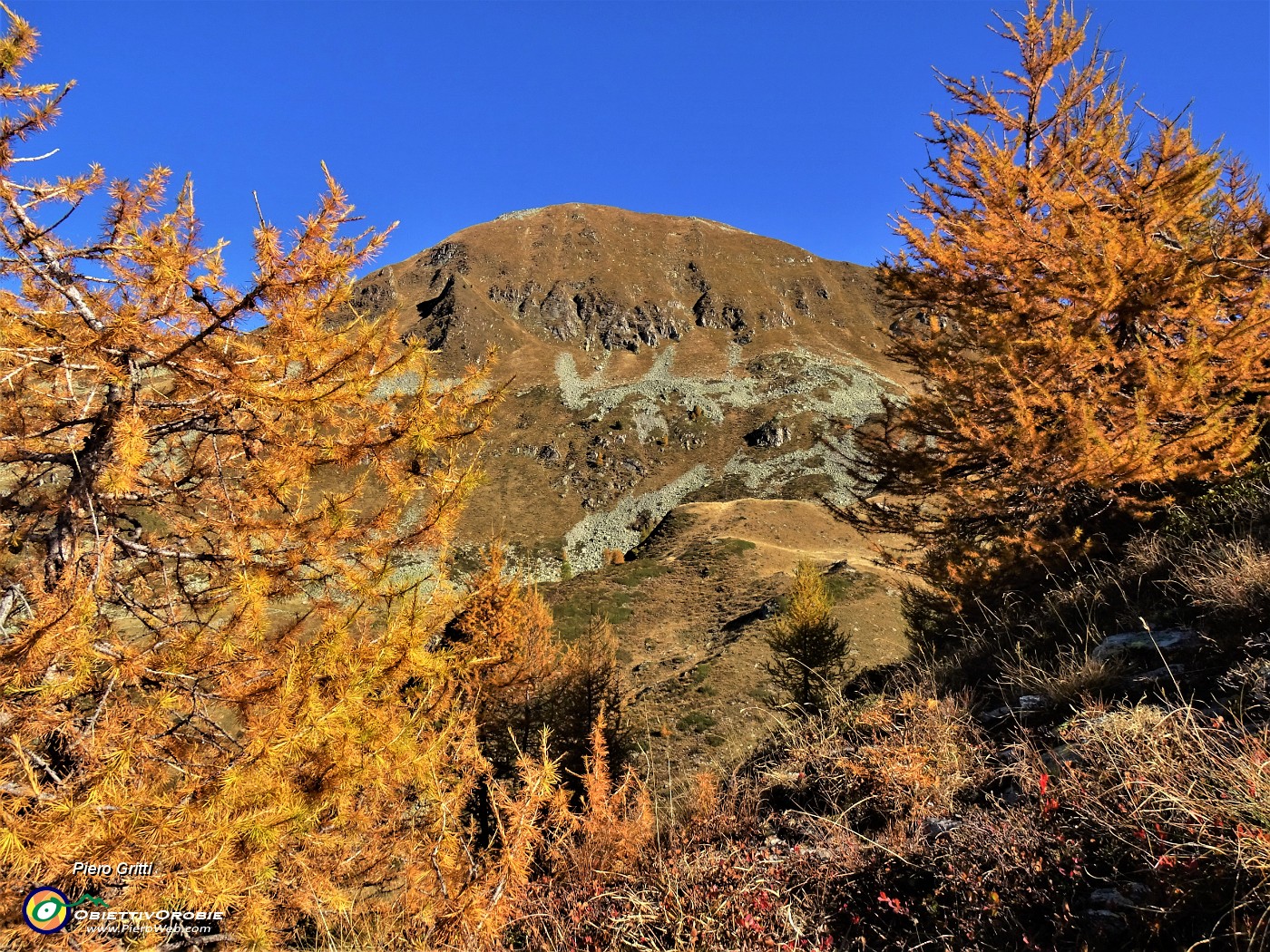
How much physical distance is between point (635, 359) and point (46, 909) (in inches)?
3837

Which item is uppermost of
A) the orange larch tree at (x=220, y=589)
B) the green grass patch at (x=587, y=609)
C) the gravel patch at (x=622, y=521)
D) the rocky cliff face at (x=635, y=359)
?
the rocky cliff face at (x=635, y=359)

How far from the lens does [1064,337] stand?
6949 mm

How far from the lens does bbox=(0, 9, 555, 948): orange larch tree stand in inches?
123

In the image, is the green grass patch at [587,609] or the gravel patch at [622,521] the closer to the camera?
the green grass patch at [587,609]

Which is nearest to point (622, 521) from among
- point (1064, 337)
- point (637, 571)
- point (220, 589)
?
point (637, 571)

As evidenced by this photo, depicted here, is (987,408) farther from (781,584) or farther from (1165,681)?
(781,584)

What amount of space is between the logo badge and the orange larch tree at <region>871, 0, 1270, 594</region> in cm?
840

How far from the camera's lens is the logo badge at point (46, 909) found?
9.84ft

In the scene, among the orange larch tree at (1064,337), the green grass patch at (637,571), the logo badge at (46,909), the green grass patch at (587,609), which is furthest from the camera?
the green grass patch at (637,571)

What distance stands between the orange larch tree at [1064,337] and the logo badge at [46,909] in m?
8.40

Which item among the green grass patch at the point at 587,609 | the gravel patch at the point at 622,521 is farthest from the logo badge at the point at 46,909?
the gravel patch at the point at 622,521

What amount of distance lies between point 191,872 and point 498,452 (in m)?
75.6

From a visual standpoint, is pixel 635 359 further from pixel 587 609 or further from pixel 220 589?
pixel 220 589

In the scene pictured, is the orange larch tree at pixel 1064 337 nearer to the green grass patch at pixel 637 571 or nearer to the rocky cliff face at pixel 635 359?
the green grass patch at pixel 637 571
